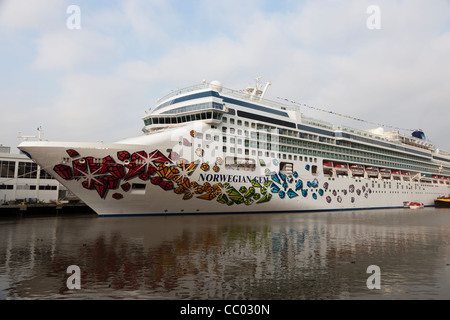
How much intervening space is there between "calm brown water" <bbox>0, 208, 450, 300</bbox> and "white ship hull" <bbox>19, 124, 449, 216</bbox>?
8183 mm

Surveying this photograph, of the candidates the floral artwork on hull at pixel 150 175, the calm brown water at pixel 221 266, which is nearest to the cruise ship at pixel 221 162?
the floral artwork on hull at pixel 150 175

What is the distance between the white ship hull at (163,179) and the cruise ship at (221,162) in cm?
8

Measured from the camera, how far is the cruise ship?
84.9ft

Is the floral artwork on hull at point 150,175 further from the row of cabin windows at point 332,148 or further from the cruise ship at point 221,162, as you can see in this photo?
the row of cabin windows at point 332,148

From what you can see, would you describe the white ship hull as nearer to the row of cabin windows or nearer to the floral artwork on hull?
the floral artwork on hull

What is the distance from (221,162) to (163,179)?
6.16 m

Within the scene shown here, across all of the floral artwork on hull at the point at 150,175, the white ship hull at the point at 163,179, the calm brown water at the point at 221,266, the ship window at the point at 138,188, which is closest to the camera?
the calm brown water at the point at 221,266

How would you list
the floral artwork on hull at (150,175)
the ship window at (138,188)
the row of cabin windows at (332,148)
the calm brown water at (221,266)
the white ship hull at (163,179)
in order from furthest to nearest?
Answer: the row of cabin windows at (332,148), the ship window at (138,188), the floral artwork on hull at (150,175), the white ship hull at (163,179), the calm brown water at (221,266)

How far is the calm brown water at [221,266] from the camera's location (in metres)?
8.30

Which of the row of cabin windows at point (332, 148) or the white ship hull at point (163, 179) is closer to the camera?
the white ship hull at point (163, 179)

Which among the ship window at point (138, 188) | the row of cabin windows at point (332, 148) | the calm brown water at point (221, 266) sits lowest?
the calm brown water at point (221, 266)

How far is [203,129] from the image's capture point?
3072cm

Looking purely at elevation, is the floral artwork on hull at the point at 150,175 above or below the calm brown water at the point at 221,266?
above
